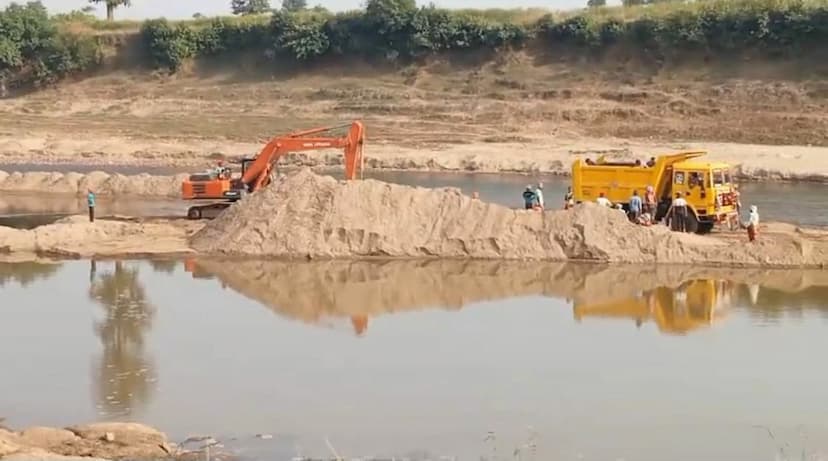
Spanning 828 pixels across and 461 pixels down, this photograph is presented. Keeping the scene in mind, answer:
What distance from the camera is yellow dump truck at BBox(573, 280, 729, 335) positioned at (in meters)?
22.4

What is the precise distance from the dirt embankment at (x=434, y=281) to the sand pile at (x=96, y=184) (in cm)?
1466

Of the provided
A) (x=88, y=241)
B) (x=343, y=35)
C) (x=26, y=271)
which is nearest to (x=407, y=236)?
(x=88, y=241)

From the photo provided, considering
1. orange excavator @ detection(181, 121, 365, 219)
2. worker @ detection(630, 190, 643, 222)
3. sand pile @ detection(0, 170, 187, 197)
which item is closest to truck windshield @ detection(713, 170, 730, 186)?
worker @ detection(630, 190, 643, 222)

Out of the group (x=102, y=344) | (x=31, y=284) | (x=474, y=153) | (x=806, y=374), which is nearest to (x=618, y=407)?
(x=806, y=374)

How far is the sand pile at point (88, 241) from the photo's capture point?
30.0m

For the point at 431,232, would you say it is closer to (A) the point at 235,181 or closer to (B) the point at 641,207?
(B) the point at 641,207

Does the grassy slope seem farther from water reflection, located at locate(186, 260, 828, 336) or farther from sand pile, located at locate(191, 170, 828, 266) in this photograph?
water reflection, located at locate(186, 260, 828, 336)

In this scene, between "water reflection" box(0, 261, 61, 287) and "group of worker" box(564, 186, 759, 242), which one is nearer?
"water reflection" box(0, 261, 61, 287)

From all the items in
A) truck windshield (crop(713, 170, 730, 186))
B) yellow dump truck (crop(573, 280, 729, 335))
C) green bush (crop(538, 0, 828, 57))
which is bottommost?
yellow dump truck (crop(573, 280, 729, 335))

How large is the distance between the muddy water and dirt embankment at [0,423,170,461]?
2.93 feet

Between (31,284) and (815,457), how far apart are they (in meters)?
17.9

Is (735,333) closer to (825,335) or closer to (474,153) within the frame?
(825,335)

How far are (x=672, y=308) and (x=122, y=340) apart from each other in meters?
10.2

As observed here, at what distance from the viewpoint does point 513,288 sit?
26141 millimetres
